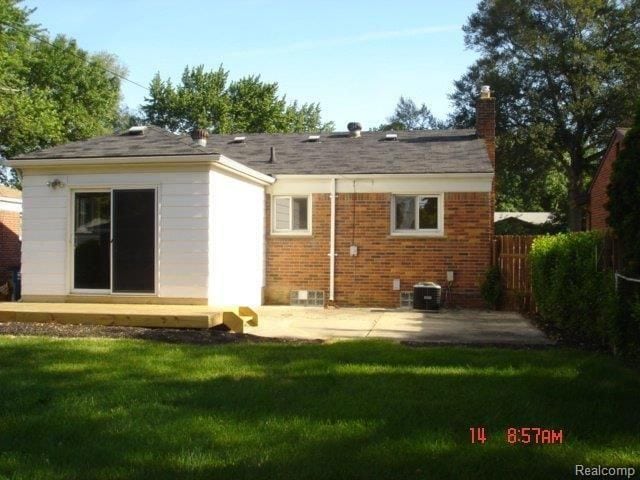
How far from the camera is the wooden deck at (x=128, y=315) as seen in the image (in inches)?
392

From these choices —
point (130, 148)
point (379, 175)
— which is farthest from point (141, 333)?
point (379, 175)

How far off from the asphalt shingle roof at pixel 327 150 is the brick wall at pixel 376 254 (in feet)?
2.66

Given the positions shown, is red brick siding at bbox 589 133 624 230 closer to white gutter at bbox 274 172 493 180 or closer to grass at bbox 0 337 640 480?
white gutter at bbox 274 172 493 180

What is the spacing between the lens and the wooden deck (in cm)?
995

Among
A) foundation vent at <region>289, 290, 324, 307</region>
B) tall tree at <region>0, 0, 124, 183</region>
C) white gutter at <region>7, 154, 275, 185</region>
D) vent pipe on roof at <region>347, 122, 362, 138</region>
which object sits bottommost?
foundation vent at <region>289, 290, 324, 307</region>

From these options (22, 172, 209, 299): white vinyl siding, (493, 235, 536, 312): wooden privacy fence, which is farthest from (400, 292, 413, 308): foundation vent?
(22, 172, 209, 299): white vinyl siding

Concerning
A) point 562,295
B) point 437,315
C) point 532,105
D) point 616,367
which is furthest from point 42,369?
point 532,105

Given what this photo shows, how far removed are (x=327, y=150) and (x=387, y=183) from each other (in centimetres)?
289

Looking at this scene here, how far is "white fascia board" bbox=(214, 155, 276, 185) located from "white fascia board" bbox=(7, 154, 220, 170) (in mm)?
317

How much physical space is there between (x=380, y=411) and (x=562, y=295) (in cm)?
552

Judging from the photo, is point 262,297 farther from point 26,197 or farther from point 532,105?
point 532,105

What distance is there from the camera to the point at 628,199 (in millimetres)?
7336

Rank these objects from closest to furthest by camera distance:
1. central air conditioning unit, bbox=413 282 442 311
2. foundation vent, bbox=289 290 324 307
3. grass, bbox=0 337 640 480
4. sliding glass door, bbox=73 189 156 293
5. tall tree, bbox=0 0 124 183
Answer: grass, bbox=0 337 640 480 < sliding glass door, bbox=73 189 156 293 < central air conditioning unit, bbox=413 282 442 311 < foundation vent, bbox=289 290 324 307 < tall tree, bbox=0 0 124 183

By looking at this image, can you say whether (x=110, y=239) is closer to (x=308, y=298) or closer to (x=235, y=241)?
(x=235, y=241)
